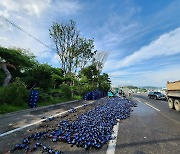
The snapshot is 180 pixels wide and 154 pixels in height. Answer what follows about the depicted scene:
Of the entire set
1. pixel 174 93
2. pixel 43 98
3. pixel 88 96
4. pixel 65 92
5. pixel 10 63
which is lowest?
pixel 43 98

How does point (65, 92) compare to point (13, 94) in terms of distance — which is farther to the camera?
point (65, 92)

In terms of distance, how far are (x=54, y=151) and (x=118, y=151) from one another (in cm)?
167

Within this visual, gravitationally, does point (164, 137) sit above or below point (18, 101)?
below

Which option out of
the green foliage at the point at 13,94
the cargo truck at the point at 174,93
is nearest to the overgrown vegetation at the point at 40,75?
the green foliage at the point at 13,94

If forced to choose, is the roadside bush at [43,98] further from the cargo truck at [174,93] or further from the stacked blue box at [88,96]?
the cargo truck at [174,93]

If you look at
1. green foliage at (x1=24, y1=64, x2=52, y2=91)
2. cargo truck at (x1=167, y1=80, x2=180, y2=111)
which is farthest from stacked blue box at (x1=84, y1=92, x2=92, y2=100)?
cargo truck at (x1=167, y1=80, x2=180, y2=111)

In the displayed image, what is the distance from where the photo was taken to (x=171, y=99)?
1569 centimetres

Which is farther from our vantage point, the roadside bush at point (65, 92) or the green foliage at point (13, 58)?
the roadside bush at point (65, 92)

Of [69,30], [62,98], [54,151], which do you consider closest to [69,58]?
[69,30]

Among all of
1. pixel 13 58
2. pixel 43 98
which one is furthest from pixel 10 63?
pixel 43 98

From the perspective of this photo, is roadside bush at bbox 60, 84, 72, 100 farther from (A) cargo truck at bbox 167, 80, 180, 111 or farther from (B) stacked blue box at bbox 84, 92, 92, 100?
(A) cargo truck at bbox 167, 80, 180, 111

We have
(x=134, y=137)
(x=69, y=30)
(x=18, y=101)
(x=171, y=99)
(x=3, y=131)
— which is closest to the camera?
(x=134, y=137)

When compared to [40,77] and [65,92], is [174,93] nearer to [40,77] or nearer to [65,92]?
[40,77]

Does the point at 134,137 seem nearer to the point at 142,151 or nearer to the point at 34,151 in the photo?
the point at 142,151
